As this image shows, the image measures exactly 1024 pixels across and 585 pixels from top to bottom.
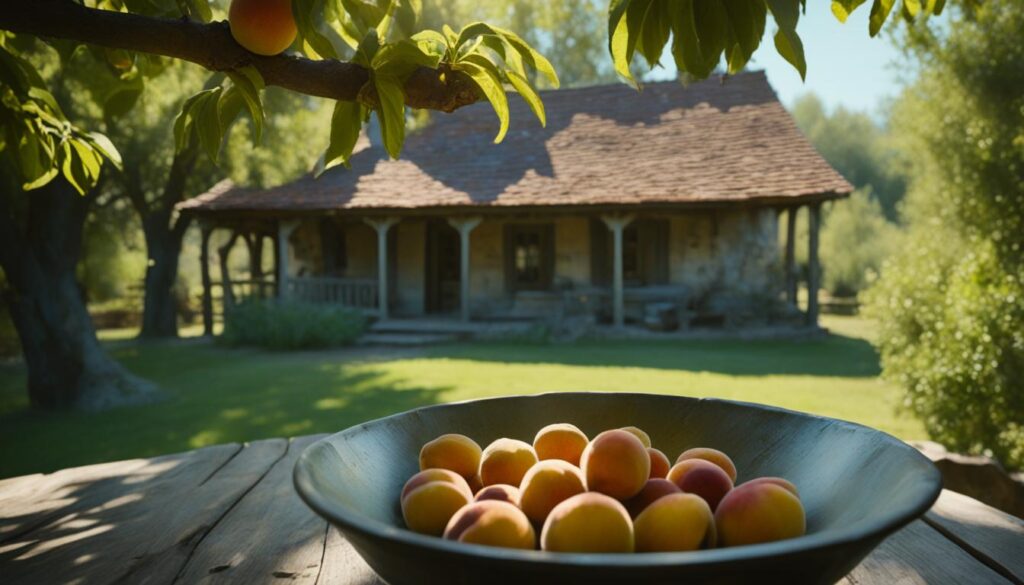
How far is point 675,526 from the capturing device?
0.90 metres

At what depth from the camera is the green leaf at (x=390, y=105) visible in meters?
1.21

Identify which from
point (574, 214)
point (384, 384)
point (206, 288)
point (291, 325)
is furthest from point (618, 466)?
point (206, 288)

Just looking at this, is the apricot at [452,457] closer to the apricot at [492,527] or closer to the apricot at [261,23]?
the apricot at [492,527]

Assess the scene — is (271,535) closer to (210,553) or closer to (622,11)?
(210,553)

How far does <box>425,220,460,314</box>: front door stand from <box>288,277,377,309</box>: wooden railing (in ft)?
5.72

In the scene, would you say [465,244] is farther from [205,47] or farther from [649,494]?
[649,494]

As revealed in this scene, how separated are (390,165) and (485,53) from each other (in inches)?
648

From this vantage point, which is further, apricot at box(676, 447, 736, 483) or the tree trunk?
the tree trunk

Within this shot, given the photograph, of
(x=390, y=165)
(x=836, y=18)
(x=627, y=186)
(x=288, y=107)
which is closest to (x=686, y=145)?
(x=627, y=186)

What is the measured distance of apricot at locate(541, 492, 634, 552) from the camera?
0.85 metres

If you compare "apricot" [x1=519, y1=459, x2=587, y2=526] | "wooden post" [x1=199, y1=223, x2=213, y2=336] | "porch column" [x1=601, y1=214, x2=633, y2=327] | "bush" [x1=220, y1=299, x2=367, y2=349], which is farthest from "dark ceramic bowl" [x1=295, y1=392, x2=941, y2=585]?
"wooden post" [x1=199, y1=223, x2=213, y2=336]

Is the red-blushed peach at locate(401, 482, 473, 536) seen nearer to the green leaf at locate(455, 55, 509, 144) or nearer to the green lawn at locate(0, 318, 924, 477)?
the green leaf at locate(455, 55, 509, 144)

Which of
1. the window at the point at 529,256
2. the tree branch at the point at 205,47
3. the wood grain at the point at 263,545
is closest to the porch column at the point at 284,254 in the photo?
the window at the point at 529,256

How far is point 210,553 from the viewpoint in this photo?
4.55 feet
